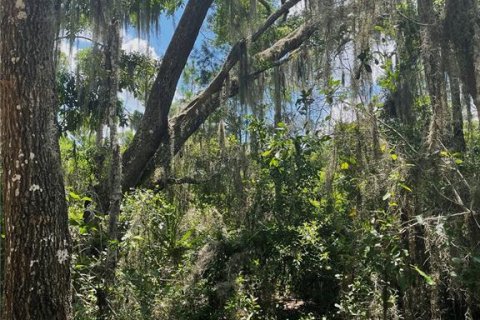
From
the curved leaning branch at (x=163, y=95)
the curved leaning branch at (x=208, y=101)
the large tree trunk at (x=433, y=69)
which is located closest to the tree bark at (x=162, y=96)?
the curved leaning branch at (x=163, y=95)

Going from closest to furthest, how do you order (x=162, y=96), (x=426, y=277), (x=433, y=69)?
1. (x=426, y=277)
2. (x=433, y=69)
3. (x=162, y=96)

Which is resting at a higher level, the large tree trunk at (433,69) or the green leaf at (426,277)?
the large tree trunk at (433,69)

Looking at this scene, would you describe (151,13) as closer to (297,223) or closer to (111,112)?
(111,112)

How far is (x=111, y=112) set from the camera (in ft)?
18.9

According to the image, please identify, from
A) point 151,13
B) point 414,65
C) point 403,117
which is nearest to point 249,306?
point 403,117

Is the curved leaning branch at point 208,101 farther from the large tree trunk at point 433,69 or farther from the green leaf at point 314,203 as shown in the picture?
the large tree trunk at point 433,69

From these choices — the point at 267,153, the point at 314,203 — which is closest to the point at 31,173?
the point at 267,153

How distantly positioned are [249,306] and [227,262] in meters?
0.63

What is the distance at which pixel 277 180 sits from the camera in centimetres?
631

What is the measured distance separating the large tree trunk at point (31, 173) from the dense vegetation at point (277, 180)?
2cm

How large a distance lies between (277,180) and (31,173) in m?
3.50

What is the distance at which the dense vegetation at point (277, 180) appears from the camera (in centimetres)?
450

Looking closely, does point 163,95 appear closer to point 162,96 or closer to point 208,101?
point 162,96

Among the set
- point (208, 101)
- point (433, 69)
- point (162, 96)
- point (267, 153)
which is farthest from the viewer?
point (208, 101)
